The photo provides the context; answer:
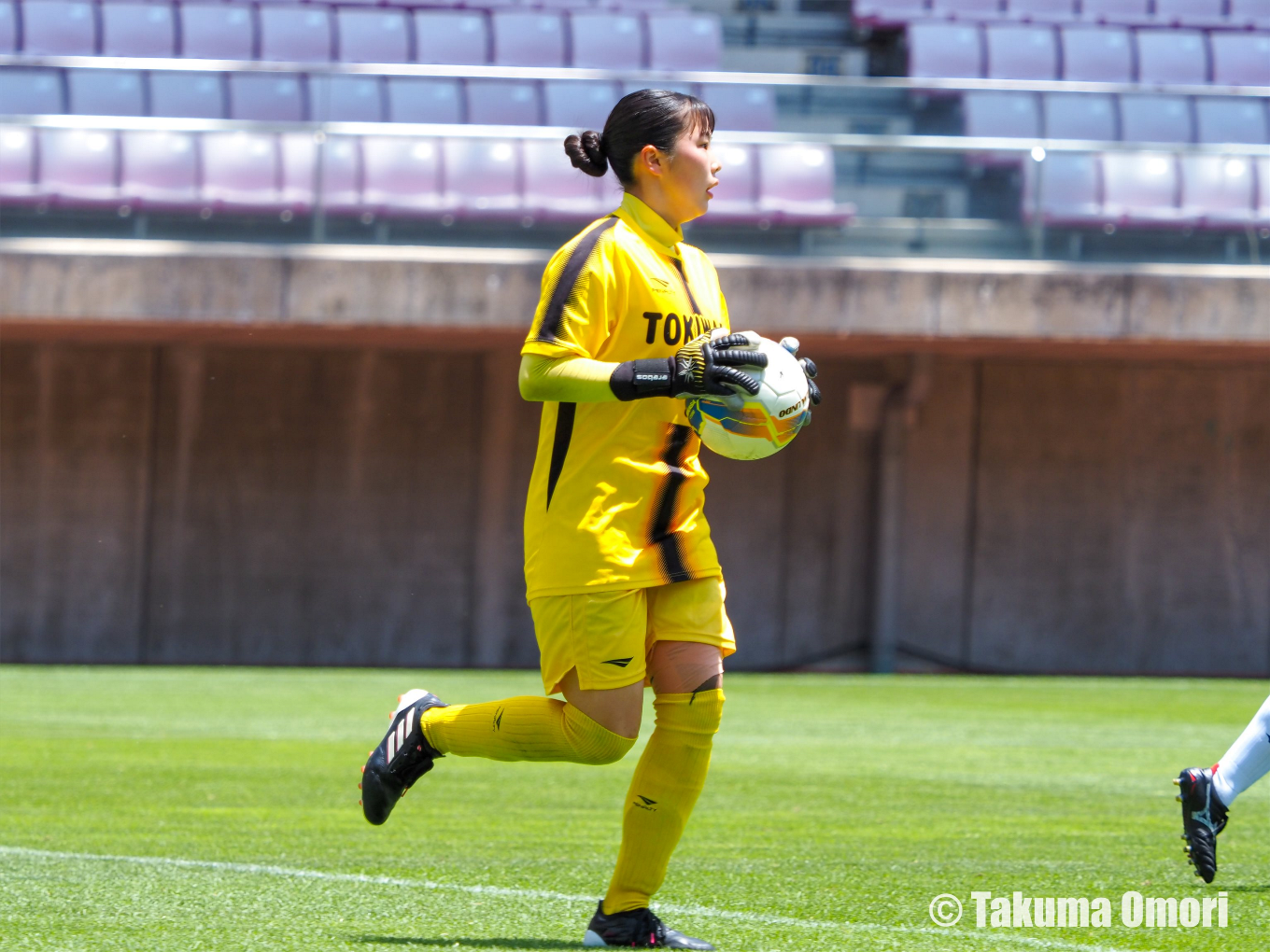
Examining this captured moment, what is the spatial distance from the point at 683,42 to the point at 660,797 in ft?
58.2

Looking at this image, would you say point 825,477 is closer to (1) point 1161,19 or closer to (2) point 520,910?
(1) point 1161,19

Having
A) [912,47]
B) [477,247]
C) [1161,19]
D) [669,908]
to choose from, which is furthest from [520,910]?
[1161,19]

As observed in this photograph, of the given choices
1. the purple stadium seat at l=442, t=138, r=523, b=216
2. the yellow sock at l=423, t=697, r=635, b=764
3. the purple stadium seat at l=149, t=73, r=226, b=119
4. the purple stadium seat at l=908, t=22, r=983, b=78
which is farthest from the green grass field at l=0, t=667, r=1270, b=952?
the purple stadium seat at l=908, t=22, r=983, b=78

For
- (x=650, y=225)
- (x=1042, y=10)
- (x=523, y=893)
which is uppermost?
(x=1042, y=10)

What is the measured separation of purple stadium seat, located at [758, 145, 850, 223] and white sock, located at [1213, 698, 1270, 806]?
1136 centimetres

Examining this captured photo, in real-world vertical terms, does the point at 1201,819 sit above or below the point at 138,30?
below

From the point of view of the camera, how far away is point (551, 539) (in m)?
3.89

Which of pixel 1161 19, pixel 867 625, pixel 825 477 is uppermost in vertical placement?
pixel 1161 19

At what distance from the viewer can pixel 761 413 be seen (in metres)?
3.88

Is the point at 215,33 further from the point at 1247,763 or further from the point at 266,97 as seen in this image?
the point at 1247,763

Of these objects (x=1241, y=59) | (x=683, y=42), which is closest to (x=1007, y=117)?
(x=683, y=42)

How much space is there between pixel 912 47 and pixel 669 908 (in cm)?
1788

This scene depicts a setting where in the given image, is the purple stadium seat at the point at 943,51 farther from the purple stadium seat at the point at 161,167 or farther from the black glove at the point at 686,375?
the black glove at the point at 686,375

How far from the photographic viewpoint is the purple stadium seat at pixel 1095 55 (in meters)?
21.6
